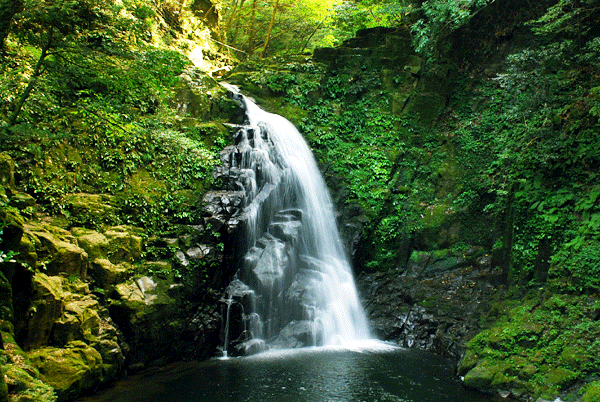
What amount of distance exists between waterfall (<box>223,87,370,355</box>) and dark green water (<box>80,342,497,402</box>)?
1.05 meters

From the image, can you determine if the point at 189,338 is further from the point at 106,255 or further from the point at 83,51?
the point at 83,51

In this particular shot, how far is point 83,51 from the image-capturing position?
7258mm

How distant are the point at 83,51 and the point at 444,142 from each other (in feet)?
38.8

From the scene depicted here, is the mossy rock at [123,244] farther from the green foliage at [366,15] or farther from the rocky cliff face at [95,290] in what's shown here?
the green foliage at [366,15]

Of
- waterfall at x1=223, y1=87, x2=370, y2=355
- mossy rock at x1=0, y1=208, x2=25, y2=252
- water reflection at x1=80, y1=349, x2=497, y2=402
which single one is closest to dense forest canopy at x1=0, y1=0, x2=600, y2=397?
mossy rock at x1=0, y1=208, x2=25, y2=252

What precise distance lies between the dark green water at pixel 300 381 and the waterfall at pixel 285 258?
1048mm

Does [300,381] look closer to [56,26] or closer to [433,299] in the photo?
[433,299]

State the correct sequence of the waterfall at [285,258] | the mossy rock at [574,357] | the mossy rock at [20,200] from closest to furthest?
the mossy rock at [574,357]
the mossy rock at [20,200]
the waterfall at [285,258]

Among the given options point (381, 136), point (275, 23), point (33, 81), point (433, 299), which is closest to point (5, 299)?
point (33, 81)

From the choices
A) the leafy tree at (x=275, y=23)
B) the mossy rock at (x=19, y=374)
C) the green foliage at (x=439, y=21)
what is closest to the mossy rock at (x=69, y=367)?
the mossy rock at (x=19, y=374)

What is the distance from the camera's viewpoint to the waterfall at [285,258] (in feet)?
32.1

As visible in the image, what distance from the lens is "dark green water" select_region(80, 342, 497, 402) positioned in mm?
6555

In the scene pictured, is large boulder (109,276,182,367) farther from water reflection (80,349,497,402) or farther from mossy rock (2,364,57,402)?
mossy rock (2,364,57,402)

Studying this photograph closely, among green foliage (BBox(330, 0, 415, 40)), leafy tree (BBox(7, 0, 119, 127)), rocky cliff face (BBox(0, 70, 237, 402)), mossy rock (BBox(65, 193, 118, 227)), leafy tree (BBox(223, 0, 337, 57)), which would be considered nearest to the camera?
rocky cliff face (BBox(0, 70, 237, 402))
